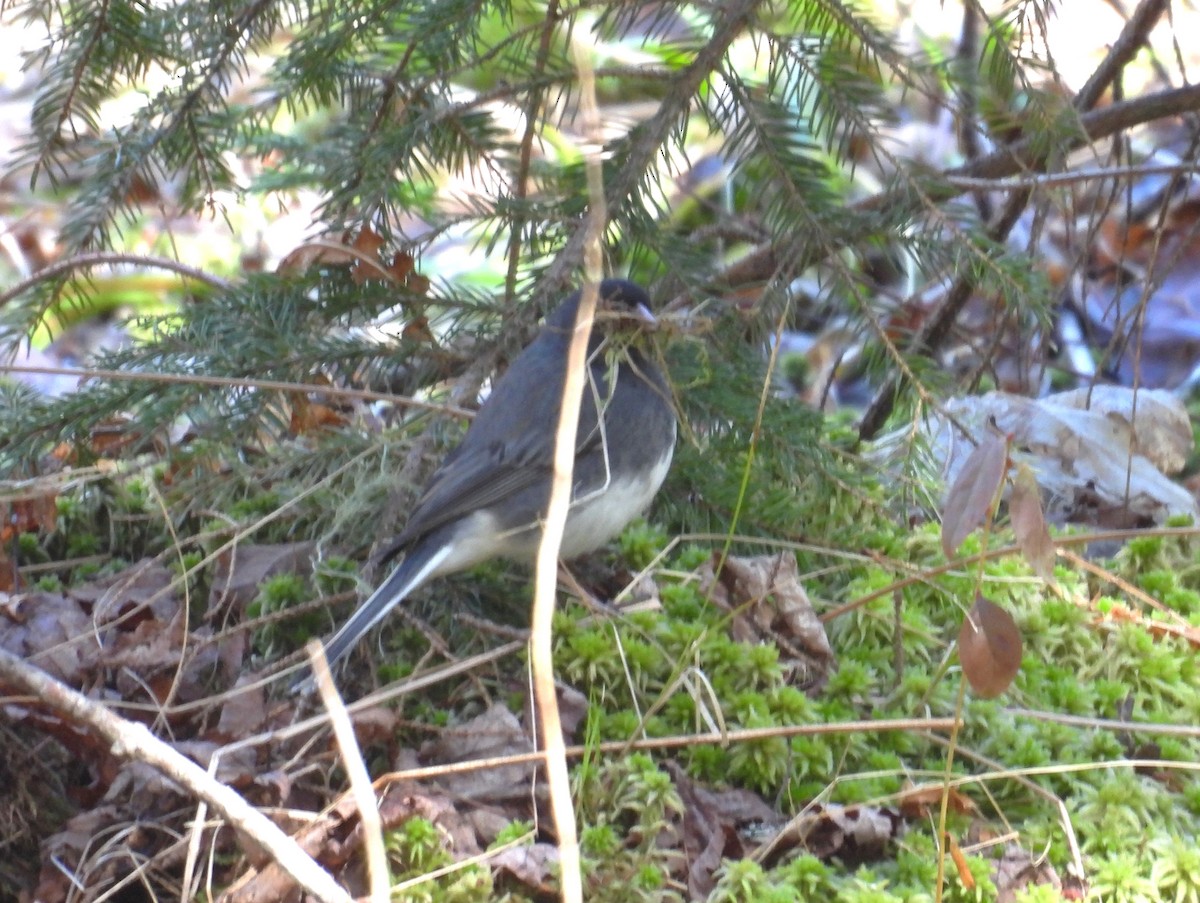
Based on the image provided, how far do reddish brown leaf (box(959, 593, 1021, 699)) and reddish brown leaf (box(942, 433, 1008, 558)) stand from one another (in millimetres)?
111

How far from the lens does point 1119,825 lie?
174 centimetres

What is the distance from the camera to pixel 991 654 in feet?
5.17

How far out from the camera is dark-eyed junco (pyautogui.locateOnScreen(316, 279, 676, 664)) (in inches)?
91.7

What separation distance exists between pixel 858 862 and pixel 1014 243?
10.4 feet

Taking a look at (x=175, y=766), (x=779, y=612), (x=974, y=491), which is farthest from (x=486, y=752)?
(x=974, y=491)

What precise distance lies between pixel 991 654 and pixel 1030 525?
17 cm

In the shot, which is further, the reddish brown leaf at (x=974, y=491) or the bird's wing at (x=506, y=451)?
the bird's wing at (x=506, y=451)

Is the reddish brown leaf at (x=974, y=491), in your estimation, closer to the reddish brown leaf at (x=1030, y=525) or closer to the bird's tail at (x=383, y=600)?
the reddish brown leaf at (x=1030, y=525)

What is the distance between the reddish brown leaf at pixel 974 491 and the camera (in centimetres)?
150

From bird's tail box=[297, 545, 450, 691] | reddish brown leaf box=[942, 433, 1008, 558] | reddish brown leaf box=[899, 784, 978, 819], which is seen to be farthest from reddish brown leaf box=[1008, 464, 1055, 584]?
bird's tail box=[297, 545, 450, 691]

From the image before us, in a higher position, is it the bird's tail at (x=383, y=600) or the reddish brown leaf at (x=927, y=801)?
the bird's tail at (x=383, y=600)

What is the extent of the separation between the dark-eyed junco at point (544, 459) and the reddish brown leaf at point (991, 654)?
0.89 metres

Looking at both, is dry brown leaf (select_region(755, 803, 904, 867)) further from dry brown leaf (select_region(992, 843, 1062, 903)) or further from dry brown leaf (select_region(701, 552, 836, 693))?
dry brown leaf (select_region(701, 552, 836, 693))

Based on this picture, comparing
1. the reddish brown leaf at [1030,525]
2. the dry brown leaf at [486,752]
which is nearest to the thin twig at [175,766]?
the dry brown leaf at [486,752]
